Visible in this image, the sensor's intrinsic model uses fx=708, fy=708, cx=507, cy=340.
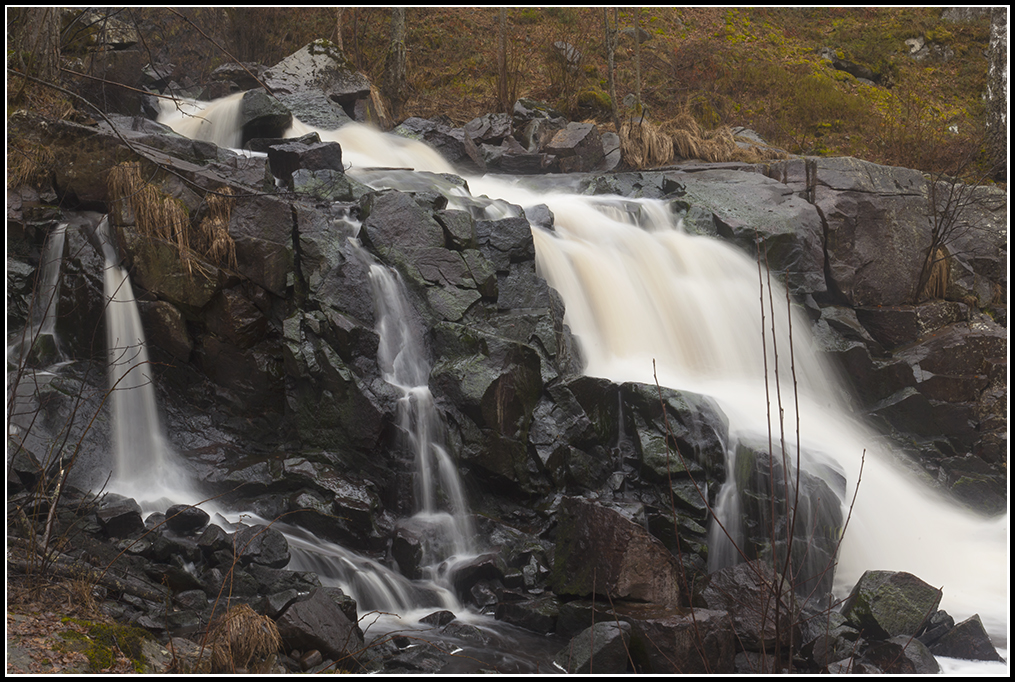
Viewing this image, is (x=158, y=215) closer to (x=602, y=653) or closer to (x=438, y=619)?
(x=438, y=619)

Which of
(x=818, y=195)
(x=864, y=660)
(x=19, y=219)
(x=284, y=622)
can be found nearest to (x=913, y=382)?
(x=818, y=195)

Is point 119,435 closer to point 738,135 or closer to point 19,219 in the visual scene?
point 19,219

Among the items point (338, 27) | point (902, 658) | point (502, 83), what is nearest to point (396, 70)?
point (338, 27)

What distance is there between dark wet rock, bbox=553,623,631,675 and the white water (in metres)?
2.77

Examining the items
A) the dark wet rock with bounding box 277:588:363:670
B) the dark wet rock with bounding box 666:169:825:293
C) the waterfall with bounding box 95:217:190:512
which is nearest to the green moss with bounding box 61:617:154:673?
the dark wet rock with bounding box 277:588:363:670

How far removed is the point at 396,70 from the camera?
15789 mm

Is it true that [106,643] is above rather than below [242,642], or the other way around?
above

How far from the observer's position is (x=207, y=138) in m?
11.0

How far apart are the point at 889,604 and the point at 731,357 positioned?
3.90 meters

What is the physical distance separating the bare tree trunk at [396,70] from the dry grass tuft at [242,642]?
13.5 metres

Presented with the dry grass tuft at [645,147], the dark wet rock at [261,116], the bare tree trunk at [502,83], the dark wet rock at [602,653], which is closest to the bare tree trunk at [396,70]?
the bare tree trunk at [502,83]

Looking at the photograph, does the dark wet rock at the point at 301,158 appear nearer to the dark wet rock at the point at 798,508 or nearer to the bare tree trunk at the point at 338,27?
the dark wet rock at the point at 798,508

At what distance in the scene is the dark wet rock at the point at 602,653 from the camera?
14.0 feet

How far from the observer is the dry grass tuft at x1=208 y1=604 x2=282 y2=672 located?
3652 mm
